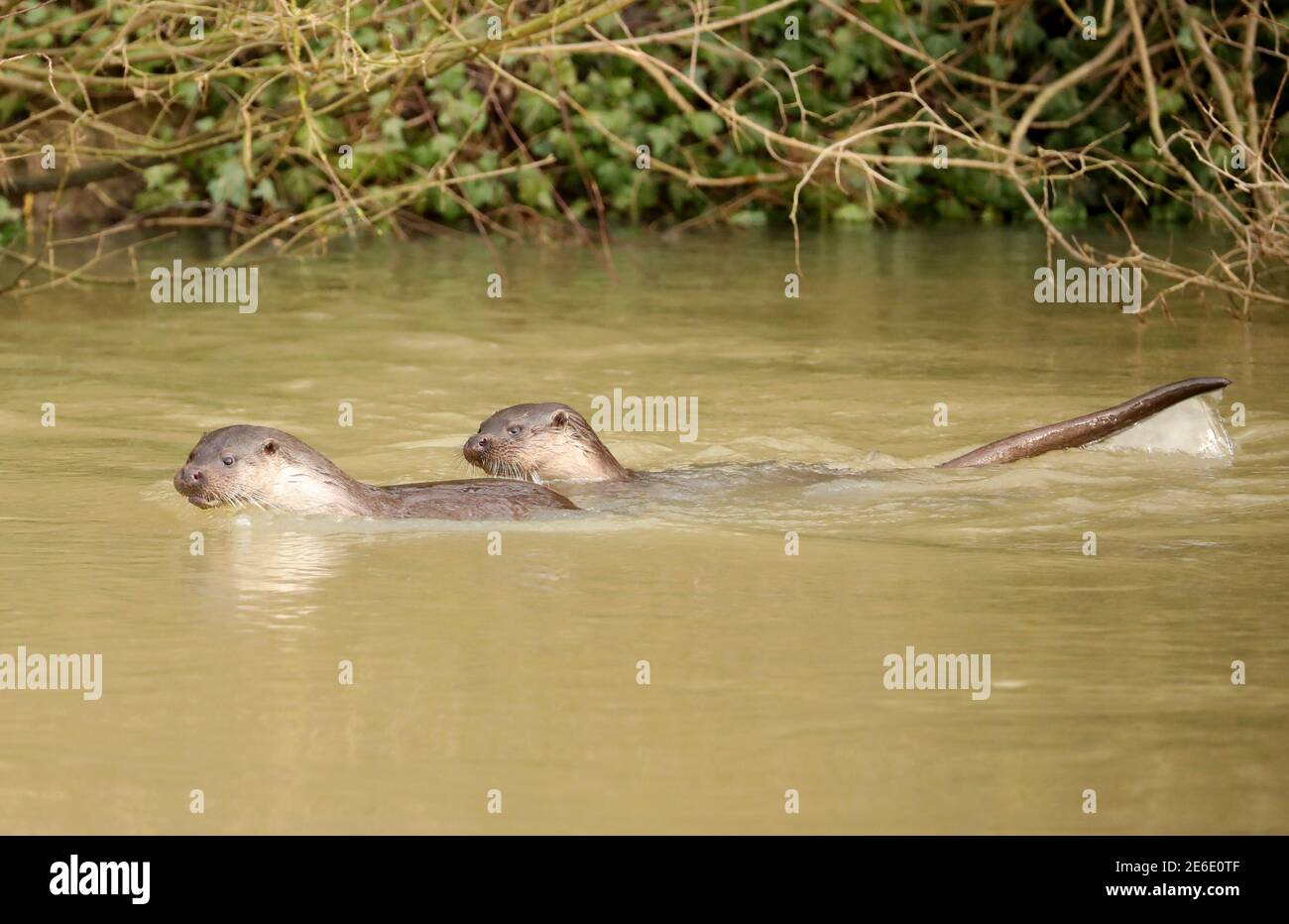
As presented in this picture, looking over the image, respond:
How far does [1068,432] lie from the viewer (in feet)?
22.0

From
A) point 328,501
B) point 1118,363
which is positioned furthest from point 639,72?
point 328,501

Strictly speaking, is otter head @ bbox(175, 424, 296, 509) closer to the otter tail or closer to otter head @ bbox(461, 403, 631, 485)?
otter head @ bbox(461, 403, 631, 485)

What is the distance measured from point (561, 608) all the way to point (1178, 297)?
6920mm

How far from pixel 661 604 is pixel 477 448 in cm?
185

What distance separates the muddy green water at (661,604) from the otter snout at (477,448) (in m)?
0.31

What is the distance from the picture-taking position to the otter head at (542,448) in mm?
6688

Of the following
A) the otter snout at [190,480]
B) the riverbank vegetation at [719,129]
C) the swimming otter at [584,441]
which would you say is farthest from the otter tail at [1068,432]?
the riverbank vegetation at [719,129]

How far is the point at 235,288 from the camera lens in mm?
11492

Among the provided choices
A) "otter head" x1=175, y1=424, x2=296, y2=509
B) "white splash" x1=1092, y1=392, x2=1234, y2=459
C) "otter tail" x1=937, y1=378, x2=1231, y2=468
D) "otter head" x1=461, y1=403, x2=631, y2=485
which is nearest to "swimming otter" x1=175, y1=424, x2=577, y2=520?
"otter head" x1=175, y1=424, x2=296, y2=509

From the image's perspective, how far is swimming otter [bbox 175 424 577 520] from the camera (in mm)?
5926

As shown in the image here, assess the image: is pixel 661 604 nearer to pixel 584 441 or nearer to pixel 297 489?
pixel 297 489

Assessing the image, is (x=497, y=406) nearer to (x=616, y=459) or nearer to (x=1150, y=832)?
(x=616, y=459)

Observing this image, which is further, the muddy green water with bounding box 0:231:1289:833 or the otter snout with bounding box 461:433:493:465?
the otter snout with bounding box 461:433:493:465

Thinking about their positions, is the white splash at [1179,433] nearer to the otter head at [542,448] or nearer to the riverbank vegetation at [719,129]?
the otter head at [542,448]
